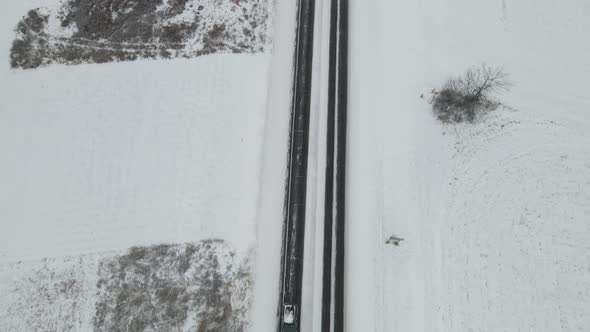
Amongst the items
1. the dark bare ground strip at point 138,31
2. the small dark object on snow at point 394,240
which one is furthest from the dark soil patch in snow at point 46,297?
the small dark object on snow at point 394,240

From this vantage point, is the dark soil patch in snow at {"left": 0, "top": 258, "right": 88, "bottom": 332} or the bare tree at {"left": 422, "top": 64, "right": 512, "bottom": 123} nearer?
the dark soil patch in snow at {"left": 0, "top": 258, "right": 88, "bottom": 332}

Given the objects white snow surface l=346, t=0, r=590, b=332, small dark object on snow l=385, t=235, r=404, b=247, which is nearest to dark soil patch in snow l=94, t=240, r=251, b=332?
white snow surface l=346, t=0, r=590, b=332

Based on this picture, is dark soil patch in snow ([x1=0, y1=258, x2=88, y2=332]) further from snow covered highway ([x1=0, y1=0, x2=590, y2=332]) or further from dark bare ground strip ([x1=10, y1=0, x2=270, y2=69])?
dark bare ground strip ([x1=10, y1=0, x2=270, y2=69])

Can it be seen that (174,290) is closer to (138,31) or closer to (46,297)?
(46,297)

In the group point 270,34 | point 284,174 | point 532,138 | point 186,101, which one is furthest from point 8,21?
point 532,138

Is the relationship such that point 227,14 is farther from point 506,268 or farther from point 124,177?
point 506,268

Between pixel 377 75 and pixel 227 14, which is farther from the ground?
pixel 227 14
